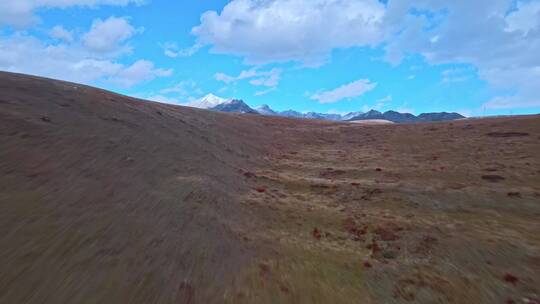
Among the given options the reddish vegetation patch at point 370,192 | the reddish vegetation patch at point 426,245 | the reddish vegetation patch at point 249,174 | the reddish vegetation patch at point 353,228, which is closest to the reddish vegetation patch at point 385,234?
the reddish vegetation patch at point 353,228

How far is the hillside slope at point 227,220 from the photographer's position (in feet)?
27.5

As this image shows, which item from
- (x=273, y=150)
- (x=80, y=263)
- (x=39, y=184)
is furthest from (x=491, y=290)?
(x=273, y=150)

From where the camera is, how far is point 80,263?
8.09 metres

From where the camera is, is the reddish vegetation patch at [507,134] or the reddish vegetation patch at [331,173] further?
the reddish vegetation patch at [507,134]

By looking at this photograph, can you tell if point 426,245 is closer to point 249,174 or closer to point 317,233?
point 317,233

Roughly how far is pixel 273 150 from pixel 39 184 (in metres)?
18.8

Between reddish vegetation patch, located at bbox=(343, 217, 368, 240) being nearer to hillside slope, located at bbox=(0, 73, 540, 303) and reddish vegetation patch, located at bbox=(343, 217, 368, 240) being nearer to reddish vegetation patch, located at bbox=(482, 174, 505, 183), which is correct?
hillside slope, located at bbox=(0, 73, 540, 303)

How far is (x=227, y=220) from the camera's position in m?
12.5

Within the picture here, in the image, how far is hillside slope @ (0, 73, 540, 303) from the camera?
8.38m

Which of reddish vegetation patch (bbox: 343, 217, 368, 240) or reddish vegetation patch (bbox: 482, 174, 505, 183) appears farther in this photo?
reddish vegetation patch (bbox: 482, 174, 505, 183)

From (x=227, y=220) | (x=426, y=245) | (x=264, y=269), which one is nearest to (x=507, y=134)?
(x=426, y=245)

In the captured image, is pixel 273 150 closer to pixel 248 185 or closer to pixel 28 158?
pixel 248 185

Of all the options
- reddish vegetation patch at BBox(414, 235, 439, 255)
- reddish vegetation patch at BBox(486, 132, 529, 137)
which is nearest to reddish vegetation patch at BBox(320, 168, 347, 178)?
reddish vegetation patch at BBox(414, 235, 439, 255)

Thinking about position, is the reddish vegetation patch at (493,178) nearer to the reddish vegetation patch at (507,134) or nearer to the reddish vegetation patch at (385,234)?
the reddish vegetation patch at (385,234)
